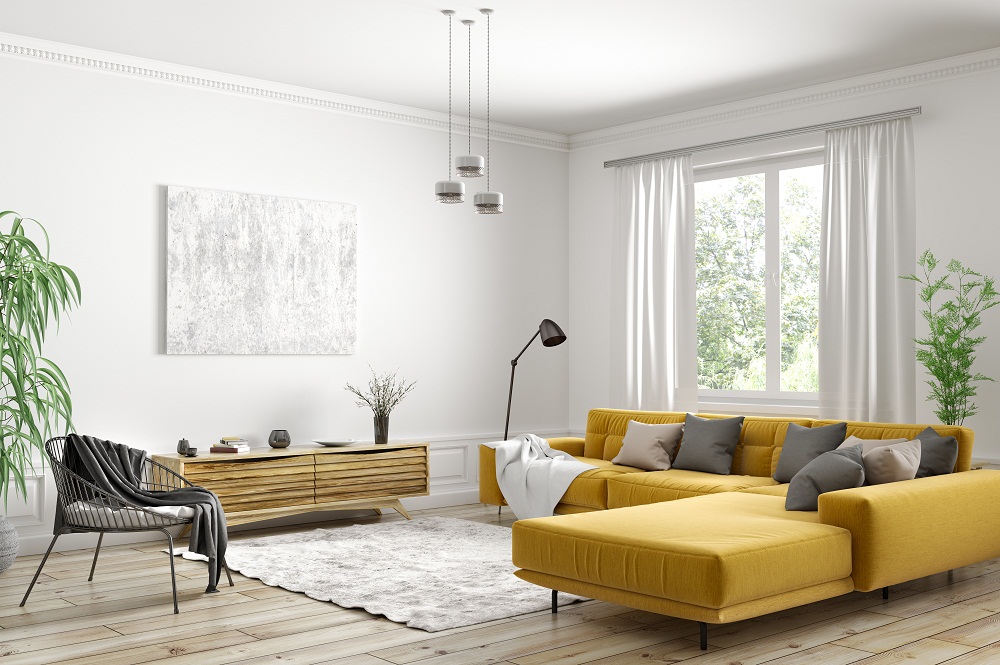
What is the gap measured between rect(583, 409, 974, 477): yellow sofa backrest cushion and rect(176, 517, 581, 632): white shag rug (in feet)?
3.37

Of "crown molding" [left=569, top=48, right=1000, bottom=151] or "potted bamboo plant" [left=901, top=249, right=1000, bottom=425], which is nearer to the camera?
"potted bamboo plant" [left=901, top=249, right=1000, bottom=425]

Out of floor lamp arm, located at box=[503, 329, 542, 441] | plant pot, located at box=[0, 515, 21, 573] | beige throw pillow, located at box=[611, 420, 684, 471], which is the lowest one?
plant pot, located at box=[0, 515, 21, 573]

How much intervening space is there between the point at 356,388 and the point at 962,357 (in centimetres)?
403

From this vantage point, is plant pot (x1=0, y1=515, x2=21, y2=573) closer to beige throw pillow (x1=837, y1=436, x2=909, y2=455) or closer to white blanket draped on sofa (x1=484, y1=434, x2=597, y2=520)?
white blanket draped on sofa (x1=484, y1=434, x2=597, y2=520)

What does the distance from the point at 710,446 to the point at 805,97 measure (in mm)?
2585

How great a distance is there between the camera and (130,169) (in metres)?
6.27

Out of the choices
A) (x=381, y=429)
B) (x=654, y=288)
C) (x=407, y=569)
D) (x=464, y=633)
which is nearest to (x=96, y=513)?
(x=407, y=569)

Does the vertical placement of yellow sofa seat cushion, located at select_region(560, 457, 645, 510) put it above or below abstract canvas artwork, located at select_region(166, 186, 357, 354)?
below

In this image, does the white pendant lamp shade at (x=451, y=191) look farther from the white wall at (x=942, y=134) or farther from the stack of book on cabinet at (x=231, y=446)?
the white wall at (x=942, y=134)

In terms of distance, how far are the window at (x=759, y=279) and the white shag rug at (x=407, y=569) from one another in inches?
86.2

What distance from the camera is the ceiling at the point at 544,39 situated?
5309 millimetres

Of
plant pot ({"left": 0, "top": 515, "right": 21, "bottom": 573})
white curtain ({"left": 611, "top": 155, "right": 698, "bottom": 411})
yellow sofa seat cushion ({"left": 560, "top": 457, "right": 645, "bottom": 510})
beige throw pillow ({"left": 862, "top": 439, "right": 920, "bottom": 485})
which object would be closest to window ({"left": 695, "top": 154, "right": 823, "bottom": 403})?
white curtain ({"left": 611, "top": 155, "right": 698, "bottom": 411})

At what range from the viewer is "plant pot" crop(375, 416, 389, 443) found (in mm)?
6992

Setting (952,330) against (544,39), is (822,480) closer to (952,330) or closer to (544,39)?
(952,330)
